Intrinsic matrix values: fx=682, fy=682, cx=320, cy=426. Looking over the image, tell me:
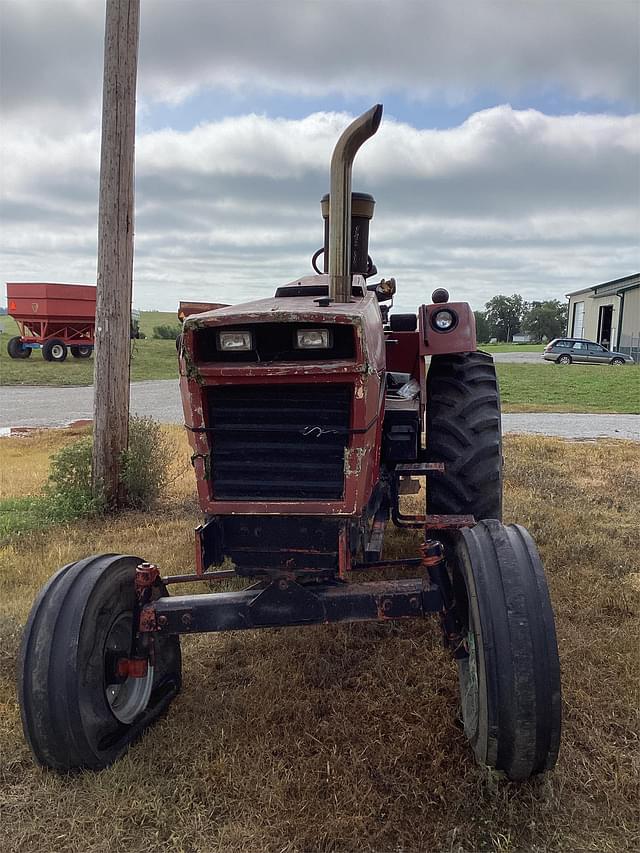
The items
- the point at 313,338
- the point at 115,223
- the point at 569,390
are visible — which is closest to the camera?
the point at 313,338

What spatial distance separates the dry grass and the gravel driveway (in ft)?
23.3

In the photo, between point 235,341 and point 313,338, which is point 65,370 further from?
point 313,338

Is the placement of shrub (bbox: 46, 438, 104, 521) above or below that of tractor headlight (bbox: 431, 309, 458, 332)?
below

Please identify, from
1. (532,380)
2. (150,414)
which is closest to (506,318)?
(532,380)

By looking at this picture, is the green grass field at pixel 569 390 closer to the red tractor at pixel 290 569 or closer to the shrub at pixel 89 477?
the shrub at pixel 89 477

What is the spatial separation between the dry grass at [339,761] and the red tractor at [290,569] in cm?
17

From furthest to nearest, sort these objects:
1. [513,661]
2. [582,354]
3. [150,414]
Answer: [582,354], [150,414], [513,661]

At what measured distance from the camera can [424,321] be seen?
4.30m

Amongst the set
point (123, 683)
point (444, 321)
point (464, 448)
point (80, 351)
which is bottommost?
point (123, 683)

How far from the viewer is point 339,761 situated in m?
2.68

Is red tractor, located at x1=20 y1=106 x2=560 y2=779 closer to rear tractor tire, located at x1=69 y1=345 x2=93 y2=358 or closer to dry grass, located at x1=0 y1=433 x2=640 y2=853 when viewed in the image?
dry grass, located at x1=0 y1=433 x2=640 y2=853

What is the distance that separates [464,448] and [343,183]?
177 cm

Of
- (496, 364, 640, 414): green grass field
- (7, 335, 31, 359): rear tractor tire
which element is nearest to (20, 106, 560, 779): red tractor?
(496, 364, 640, 414): green grass field

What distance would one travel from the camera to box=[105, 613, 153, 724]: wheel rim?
289cm
